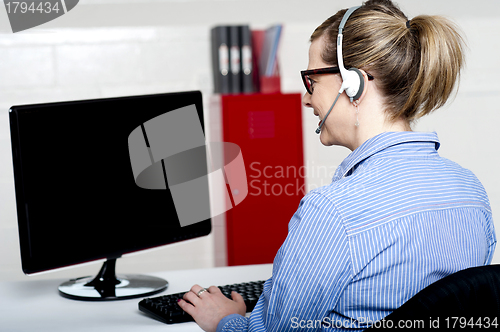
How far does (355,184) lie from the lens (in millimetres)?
901

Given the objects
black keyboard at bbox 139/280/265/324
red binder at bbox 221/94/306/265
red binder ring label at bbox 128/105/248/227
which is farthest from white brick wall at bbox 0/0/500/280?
black keyboard at bbox 139/280/265/324

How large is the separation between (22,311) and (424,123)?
7.67 feet

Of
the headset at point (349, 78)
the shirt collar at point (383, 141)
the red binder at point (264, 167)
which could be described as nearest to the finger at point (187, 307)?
the shirt collar at point (383, 141)

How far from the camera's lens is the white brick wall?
268 cm

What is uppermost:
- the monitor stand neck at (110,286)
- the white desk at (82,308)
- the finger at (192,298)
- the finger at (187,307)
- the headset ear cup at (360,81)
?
the headset ear cup at (360,81)

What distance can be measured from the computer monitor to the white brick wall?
55.3 inches

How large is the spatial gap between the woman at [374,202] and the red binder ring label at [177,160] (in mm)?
311

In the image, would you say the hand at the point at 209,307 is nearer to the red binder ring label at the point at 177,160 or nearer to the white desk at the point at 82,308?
the white desk at the point at 82,308

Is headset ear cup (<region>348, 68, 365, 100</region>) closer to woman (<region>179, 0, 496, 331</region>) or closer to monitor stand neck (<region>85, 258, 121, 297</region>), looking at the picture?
woman (<region>179, 0, 496, 331</region>)

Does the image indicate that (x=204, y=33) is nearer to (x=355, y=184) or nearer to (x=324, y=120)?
(x=324, y=120)

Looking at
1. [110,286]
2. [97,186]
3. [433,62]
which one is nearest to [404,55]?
[433,62]

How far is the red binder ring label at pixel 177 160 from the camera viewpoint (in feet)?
4.48

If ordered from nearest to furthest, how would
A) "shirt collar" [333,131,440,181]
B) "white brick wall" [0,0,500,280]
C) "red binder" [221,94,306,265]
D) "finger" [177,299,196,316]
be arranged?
1. "shirt collar" [333,131,440,181]
2. "finger" [177,299,196,316]
3. "red binder" [221,94,306,265]
4. "white brick wall" [0,0,500,280]

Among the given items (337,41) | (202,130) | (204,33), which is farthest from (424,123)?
(337,41)
